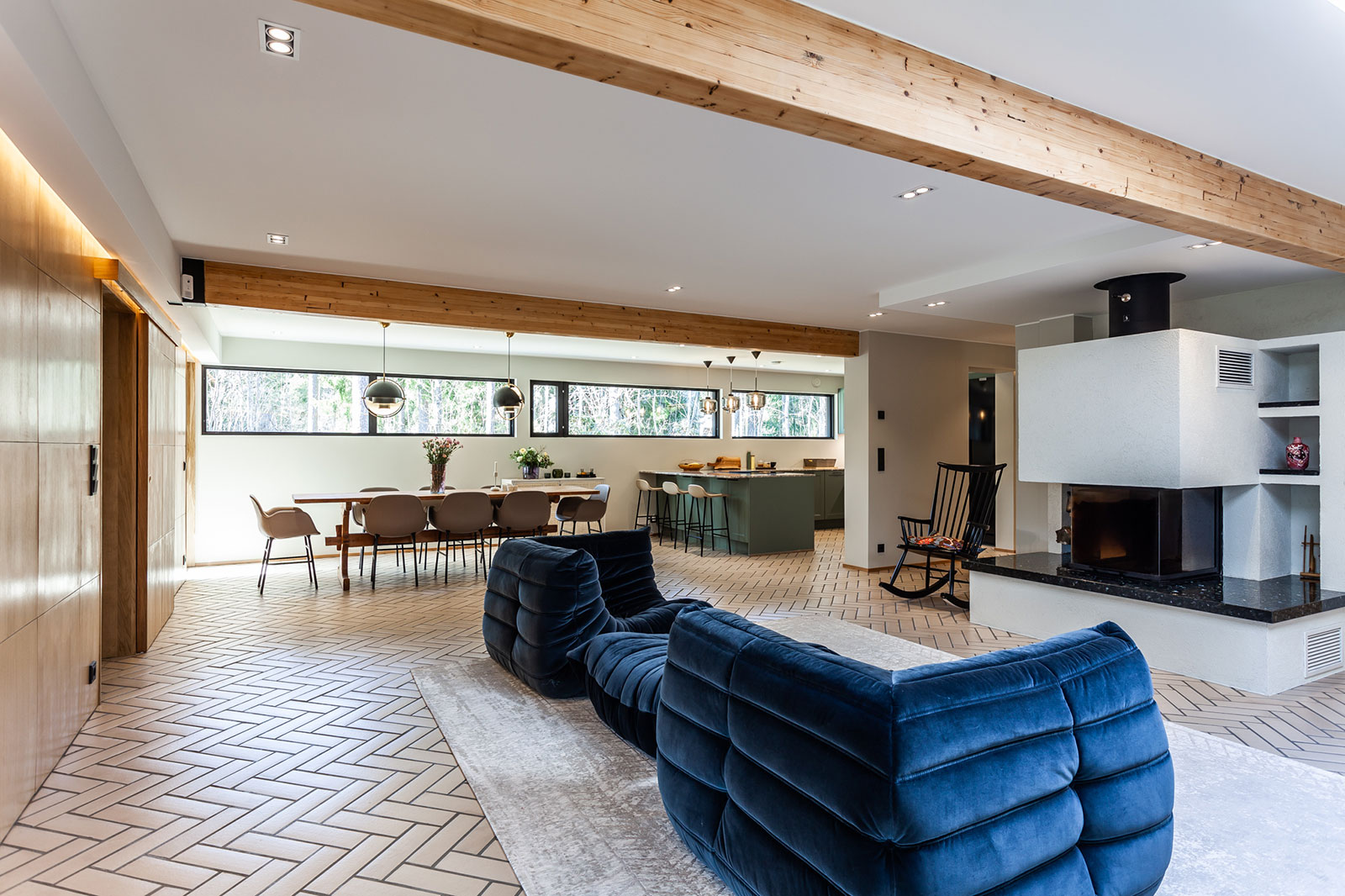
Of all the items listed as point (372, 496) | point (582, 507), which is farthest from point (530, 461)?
point (372, 496)

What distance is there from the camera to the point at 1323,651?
4.16 m

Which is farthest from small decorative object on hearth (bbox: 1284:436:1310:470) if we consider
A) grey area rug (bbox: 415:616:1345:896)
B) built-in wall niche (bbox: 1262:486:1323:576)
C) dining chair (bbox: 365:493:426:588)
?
dining chair (bbox: 365:493:426:588)

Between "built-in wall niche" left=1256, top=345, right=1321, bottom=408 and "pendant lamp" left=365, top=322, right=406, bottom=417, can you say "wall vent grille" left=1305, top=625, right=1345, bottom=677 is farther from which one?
"pendant lamp" left=365, top=322, right=406, bottom=417

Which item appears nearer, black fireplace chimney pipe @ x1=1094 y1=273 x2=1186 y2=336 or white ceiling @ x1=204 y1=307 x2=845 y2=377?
black fireplace chimney pipe @ x1=1094 y1=273 x2=1186 y2=336

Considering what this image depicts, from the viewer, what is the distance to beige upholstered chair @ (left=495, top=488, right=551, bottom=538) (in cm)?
750

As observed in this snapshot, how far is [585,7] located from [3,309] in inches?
88.0

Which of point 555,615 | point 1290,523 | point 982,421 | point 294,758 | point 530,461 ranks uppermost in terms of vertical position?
point 982,421

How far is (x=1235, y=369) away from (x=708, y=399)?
6564 mm

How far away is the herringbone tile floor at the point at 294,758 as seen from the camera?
220 cm

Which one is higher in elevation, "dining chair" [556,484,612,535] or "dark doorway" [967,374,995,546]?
"dark doorway" [967,374,995,546]

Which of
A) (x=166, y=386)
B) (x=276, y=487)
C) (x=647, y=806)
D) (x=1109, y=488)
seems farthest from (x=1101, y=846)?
(x=276, y=487)

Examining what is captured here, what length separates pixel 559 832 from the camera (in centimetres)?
236

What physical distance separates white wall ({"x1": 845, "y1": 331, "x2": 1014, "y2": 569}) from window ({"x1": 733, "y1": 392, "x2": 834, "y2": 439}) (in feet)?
12.9

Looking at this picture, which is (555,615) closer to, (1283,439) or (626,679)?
(626,679)
